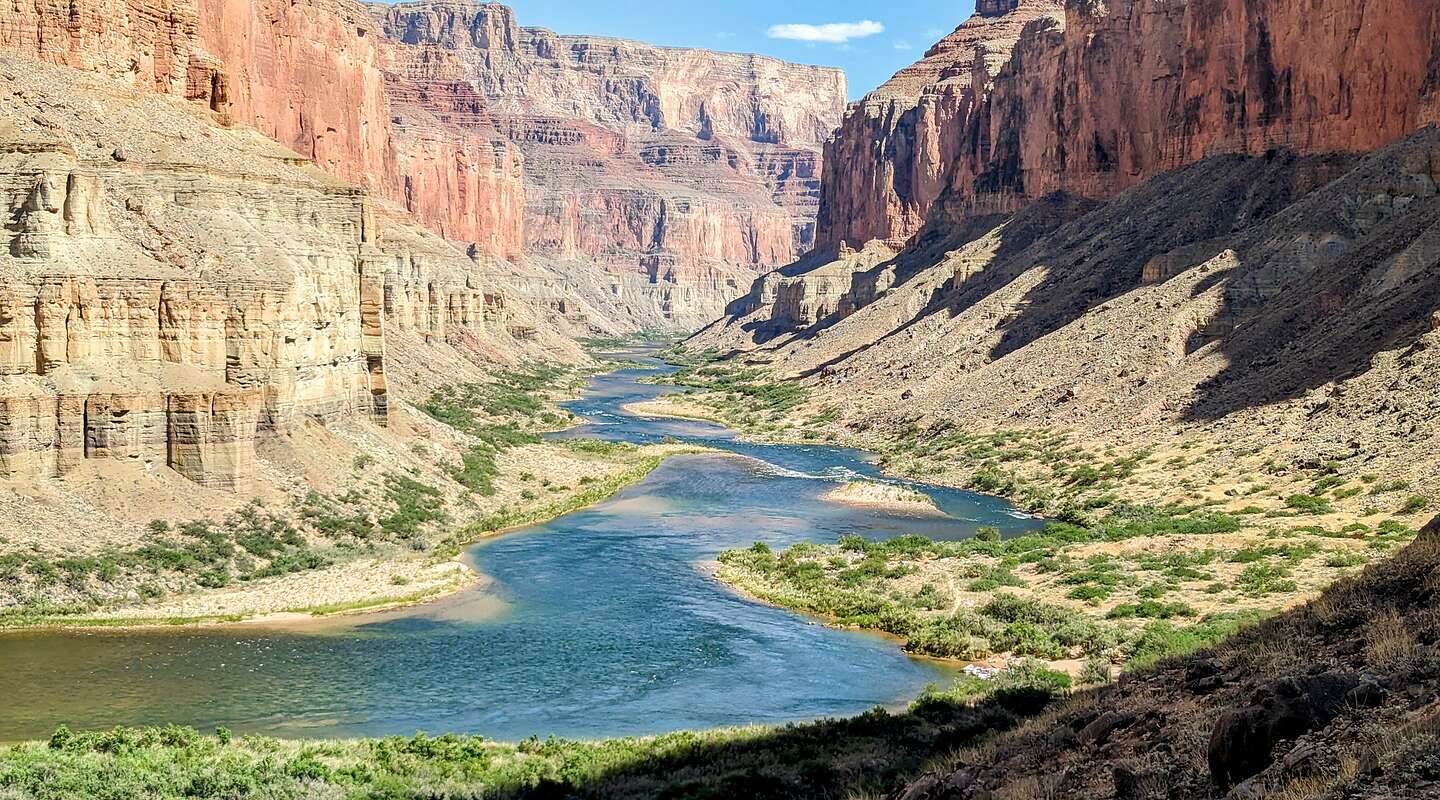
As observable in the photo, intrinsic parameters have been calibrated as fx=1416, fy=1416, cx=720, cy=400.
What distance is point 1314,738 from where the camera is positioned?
1462 centimetres

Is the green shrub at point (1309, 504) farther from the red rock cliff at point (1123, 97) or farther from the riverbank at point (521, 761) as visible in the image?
the red rock cliff at point (1123, 97)

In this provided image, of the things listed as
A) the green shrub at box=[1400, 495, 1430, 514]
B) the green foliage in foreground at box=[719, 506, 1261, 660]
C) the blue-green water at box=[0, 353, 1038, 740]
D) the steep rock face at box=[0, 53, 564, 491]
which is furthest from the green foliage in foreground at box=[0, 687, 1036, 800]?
the green shrub at box=[1400, 495, 1430, 514]

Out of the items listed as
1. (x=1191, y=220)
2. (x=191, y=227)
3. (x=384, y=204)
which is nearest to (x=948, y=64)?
(x=384, y=204)

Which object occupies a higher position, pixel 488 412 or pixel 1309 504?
pixel 488 412

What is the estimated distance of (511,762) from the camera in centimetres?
2719

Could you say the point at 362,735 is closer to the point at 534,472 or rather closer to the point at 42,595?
the point at 42,595

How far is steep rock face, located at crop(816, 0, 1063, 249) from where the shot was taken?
168750mm

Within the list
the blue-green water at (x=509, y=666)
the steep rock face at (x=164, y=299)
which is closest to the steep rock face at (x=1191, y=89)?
the blue-green water at (x=509, y=666)

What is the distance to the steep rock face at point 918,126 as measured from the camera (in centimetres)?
16875

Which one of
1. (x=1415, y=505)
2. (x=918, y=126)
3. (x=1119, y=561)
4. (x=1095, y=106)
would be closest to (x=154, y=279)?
(x=1119, y=561)

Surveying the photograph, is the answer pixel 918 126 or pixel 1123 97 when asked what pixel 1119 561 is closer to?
pixel 1123 97

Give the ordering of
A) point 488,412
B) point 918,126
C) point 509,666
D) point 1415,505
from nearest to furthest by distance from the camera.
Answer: point 509,666 < point 1415,505 < point 488,412 < point 918,126

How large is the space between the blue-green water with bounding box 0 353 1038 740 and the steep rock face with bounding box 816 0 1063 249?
12204cm

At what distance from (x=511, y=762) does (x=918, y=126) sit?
15840 centimetres
